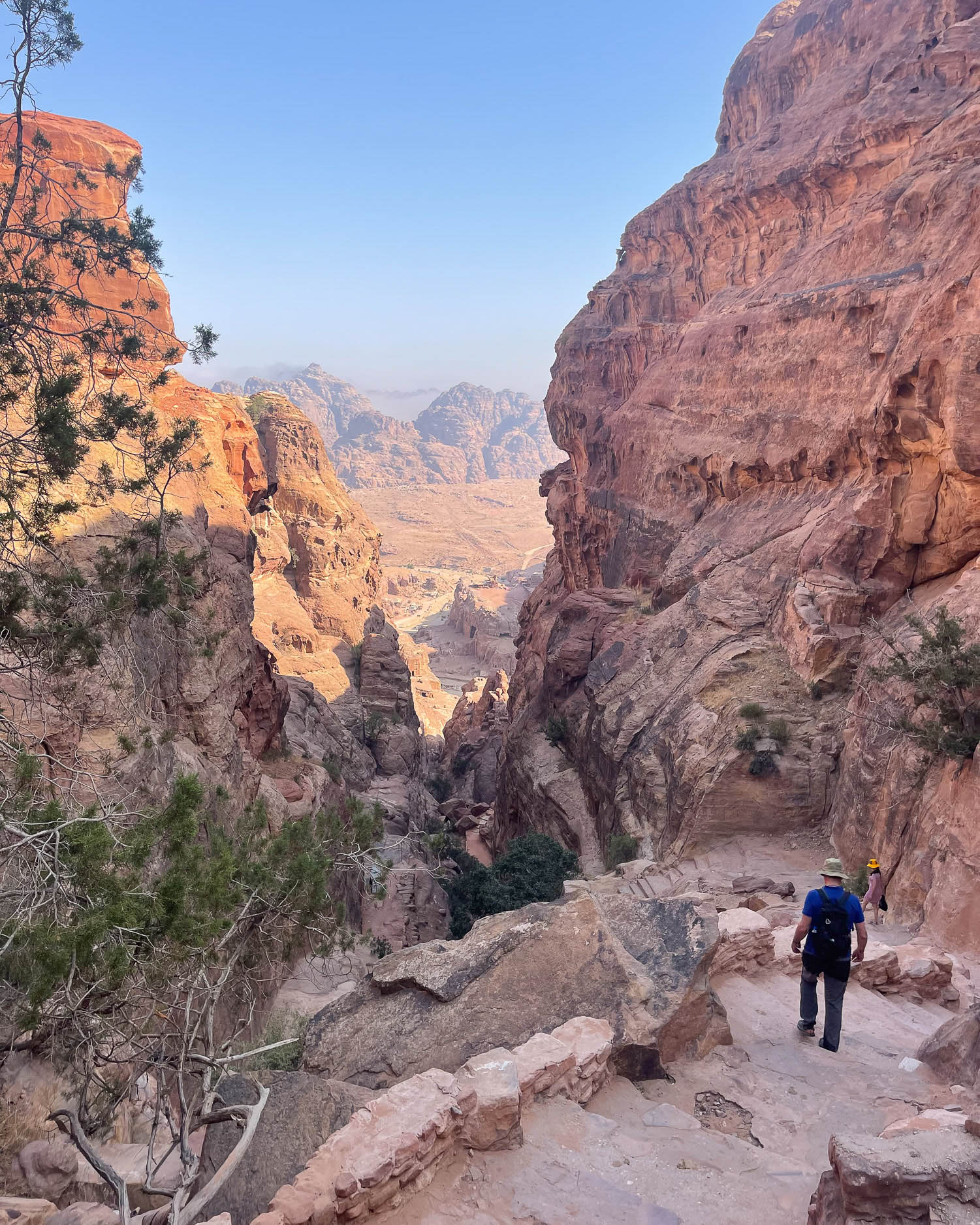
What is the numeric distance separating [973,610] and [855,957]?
35.2 ft

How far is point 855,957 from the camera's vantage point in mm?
8539

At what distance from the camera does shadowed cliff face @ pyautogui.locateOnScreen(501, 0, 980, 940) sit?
68.9ft

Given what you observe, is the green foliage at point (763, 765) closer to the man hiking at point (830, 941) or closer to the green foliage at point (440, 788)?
the man hiking at point (830, 941)

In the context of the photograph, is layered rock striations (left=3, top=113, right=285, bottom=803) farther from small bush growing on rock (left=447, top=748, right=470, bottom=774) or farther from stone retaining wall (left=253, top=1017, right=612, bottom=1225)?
small bush growing on rock (left=447, top=748, right=470, bottom=774)

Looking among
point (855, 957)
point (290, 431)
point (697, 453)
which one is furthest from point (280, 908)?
point (290, 431)

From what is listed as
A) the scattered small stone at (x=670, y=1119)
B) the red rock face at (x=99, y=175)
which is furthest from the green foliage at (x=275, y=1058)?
the red rock face at (x=99, y=175)

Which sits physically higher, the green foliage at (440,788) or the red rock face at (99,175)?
the red rock face at (99,175)

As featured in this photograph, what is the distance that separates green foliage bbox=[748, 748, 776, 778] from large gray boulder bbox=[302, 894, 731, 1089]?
11.9 m

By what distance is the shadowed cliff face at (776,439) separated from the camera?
21016 millimetres

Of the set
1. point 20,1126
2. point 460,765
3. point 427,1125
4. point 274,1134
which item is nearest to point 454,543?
point 460,765

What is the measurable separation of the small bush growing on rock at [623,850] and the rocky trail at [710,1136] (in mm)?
14698

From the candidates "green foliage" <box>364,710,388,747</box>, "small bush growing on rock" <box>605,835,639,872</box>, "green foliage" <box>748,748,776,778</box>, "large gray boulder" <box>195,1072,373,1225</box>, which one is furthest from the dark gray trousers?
"green foliage" <box>364,710,388,747</box>

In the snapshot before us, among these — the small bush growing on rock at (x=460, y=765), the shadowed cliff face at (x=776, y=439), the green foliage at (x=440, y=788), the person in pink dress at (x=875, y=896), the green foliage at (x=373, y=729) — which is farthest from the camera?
the small bush growing on rock at (x=460, y=765)

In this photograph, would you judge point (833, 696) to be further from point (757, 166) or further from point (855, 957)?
point (757, 166)
